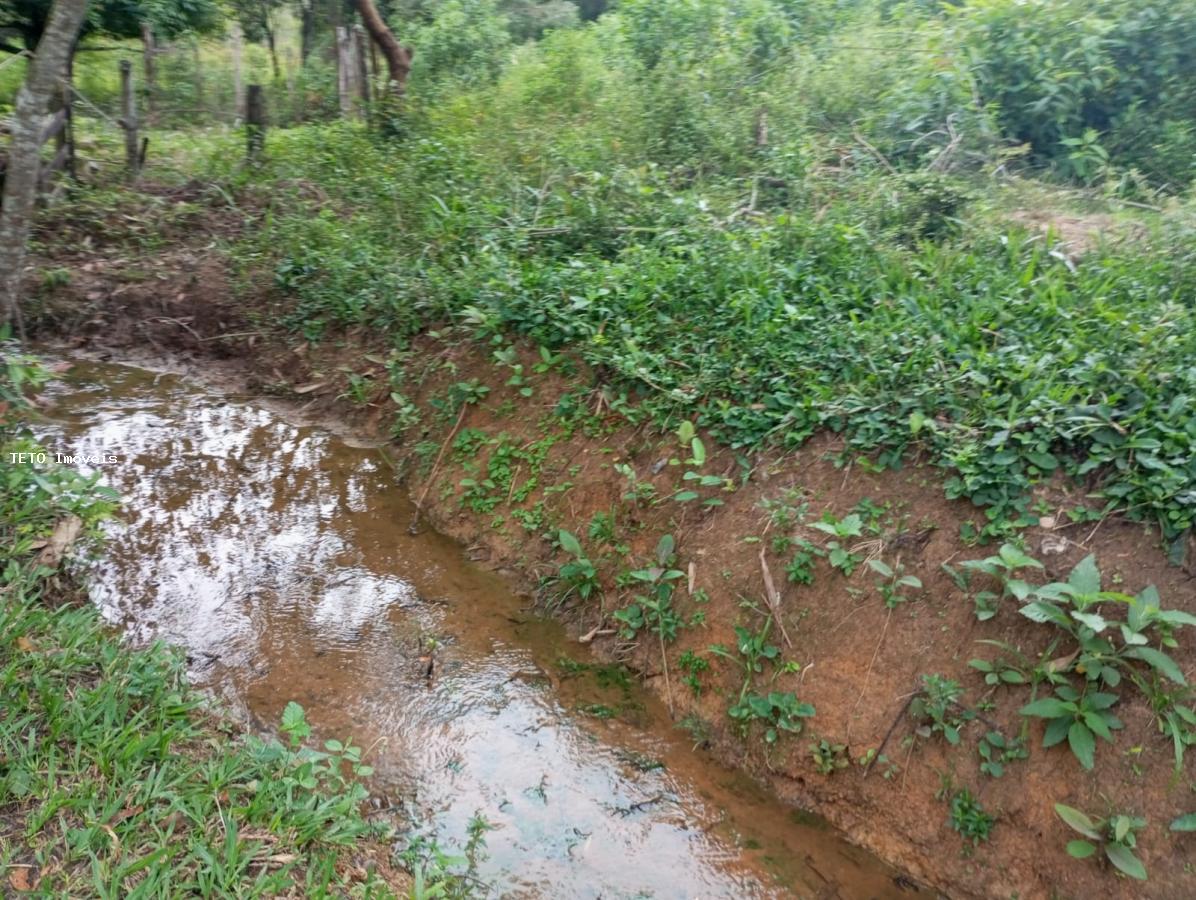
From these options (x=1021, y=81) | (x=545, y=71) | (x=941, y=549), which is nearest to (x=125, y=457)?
(x=941, y=549)

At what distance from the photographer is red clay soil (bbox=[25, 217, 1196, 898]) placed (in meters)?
3.23

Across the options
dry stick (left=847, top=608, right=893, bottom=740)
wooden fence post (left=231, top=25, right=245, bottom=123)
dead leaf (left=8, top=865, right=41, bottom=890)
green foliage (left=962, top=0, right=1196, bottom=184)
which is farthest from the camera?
wooden fence post (left=231, top=25, right=245, bottom=123)

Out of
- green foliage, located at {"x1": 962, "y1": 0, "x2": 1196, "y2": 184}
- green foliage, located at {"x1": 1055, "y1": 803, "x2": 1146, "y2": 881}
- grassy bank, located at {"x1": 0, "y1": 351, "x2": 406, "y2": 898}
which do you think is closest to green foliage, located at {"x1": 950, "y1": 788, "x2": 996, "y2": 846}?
green foliage, located at {"x1": 1055, "y1": 803, "x2": 1146, "y2": 881}

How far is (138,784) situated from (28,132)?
12.2 feet

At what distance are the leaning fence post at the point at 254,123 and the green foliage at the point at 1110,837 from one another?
8763mm

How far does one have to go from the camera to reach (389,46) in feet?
31.4

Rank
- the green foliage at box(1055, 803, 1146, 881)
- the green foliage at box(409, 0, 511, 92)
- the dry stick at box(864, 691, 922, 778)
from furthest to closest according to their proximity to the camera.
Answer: the green foliage at box(409, 0, 511, 92) < the dry stick at box(864, 691, 922, 778) < the green foliage at box(1055, 803, 1146, 881)

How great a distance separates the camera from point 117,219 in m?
7.80

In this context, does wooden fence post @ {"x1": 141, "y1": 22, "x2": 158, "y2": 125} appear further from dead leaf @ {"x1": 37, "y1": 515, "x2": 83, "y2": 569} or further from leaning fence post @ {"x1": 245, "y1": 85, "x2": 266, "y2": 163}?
dead leaf @ {"x1": 37, "y1": 515, "x2": 83, "y2": 569}

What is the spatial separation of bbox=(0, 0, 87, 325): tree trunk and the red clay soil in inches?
97.8

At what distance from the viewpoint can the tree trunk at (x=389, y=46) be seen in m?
9.32

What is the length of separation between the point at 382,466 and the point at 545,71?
587 cm

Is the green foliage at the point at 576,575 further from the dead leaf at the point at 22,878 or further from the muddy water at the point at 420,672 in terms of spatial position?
the dead leaf at the point at 22,878

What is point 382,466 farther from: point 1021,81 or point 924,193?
point 1021,81
